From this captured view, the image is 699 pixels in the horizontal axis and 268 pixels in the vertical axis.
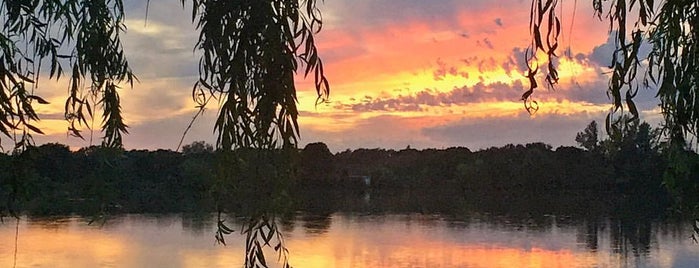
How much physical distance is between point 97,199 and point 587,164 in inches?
1457

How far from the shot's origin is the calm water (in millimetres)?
15188

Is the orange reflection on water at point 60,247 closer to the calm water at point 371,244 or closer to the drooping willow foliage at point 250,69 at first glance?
the calm water at point 371,244

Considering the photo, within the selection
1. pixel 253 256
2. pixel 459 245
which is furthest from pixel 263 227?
pixel 459 245

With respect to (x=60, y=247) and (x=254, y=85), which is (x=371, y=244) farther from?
(x=254, y=85)

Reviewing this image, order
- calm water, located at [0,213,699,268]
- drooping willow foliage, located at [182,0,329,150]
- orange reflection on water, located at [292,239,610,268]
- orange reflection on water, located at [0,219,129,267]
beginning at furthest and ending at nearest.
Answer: calm water, located at [0,213,699,268]
orange reflection on water, located at [292,239,610,268]
orange reflection on water, located at [0,219,129,267]
drooping willow foliage, located at [182,0,329,150]

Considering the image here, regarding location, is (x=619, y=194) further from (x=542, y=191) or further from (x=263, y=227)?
(x=263, y=227)

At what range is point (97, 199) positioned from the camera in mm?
2232

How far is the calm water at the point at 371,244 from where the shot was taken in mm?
15188

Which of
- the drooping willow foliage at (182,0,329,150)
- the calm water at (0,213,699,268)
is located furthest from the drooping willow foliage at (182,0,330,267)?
the calm water at (0,213,699,268)

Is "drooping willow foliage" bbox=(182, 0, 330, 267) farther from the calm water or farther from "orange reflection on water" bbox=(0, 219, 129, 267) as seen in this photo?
"orange reflection on water" bbox=(0, 219, 129, 267)

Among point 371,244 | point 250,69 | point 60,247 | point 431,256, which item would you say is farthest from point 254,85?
point 371,244

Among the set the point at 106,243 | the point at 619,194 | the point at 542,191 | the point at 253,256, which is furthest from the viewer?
the point at 542,191

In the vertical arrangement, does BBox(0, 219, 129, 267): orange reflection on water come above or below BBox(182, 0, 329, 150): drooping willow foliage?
below

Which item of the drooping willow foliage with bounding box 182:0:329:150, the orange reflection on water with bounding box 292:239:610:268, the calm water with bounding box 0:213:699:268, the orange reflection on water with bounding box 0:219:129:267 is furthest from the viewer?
the calm water with bounding box 0:213:699:268
